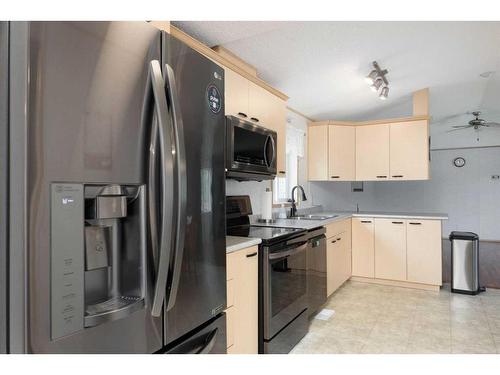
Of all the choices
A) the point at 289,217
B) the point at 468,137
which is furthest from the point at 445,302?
the point at 468,137

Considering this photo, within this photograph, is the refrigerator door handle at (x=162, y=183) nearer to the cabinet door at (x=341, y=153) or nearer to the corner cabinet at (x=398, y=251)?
the corner cabinet at (x=398, y=251)

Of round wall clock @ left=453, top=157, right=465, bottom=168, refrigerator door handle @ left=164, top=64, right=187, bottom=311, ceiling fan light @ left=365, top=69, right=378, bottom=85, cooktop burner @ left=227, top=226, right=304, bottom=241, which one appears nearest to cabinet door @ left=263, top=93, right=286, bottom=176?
cooktop burner @ left=227, top=226, right=304, bottom=241

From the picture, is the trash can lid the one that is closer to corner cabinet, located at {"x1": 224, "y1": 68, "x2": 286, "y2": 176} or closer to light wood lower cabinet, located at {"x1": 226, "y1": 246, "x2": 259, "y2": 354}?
corner cabinet, located at {"x1": 224, "y1": 68, "x2": 286, "y2": 176}

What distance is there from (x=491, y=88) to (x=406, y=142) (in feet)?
6.54

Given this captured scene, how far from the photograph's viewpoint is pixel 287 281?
229cm

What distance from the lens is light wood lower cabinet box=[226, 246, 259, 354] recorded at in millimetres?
1762

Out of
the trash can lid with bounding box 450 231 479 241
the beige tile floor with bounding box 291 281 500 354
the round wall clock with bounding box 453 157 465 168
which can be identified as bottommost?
the beige tile floor with bounding box 291 281 500 354

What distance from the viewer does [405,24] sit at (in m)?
2.75

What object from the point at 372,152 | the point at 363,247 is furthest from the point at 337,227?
the point at 372,152

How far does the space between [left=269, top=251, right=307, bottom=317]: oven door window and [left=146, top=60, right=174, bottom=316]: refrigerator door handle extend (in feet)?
3.83

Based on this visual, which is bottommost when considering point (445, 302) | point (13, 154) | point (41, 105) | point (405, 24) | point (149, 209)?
point (445, 302)

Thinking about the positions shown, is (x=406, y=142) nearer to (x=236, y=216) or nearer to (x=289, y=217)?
(x=289, y=217)

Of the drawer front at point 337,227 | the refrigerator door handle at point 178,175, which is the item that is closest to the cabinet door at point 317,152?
the drawer front at point 337,227

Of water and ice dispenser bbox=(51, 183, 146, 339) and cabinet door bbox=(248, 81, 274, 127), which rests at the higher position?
cabinet door bbox=(248, 81, 274, 127)
